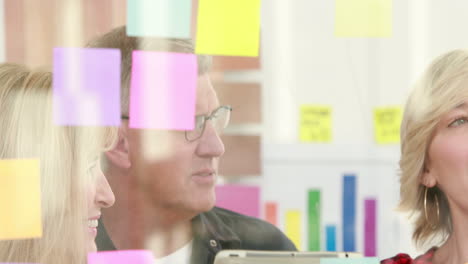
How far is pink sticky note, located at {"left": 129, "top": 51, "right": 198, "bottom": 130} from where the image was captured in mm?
1306

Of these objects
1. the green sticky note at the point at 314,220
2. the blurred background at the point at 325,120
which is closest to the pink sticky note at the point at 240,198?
the blurred background at the point at 325,120

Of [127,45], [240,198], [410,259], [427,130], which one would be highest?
[127,45]

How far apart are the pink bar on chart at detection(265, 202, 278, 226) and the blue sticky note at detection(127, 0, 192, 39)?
0.39m

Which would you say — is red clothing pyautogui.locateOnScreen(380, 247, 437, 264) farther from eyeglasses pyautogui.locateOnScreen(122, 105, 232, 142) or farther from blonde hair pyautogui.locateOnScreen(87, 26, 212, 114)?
blonde hair pyautogui.locateOnScreen(87, 26, 212, 114)

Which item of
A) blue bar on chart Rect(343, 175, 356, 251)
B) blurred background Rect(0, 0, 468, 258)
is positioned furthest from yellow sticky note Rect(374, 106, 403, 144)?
blue bar on chart Rect(343, 175, 356, 251)

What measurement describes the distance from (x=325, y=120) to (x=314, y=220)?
21 cm

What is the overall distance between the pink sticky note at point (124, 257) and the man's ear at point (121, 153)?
0.17m

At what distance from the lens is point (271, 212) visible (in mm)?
1395

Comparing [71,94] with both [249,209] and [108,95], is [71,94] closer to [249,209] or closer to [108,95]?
[108,95]

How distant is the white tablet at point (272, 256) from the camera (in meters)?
1.31

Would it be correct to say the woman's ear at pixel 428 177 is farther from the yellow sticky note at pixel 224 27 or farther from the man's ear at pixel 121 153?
the man's ear at pixel 121 153

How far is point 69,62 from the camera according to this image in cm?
129

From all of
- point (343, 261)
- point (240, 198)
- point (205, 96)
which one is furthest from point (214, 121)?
point (343, 261)

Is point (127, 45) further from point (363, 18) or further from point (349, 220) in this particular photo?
point (349, 220)
